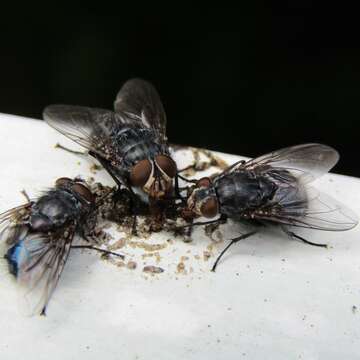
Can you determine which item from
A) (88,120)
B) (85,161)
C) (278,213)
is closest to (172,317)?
(278,213)

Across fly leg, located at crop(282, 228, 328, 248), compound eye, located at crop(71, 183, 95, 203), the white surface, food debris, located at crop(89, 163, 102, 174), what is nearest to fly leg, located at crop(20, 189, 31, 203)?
the white surface

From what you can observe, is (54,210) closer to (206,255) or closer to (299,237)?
(206,255)

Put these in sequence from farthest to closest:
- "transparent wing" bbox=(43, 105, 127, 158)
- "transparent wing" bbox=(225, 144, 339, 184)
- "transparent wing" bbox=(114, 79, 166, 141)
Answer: "transparent wing" bbox=(114, 79, 166, 141)
"transparent wing" bbox=(43, 105, 127, 158)
"transparent wing" bbox=(225, 144, 339, 184)

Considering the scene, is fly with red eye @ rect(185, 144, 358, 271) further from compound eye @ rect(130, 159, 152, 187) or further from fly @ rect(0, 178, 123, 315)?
fly @ rect(0, 178, 123, 315)

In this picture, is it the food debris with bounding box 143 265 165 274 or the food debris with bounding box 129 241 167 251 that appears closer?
the food debris with bounding box 143 265 165 274

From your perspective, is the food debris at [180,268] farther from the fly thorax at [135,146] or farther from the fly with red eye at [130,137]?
the fly thorax at [135,146]

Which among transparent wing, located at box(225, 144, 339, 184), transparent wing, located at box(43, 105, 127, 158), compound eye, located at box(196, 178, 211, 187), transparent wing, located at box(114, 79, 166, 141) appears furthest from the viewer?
transparent wing, located at box(114, 79, 166, 141)
